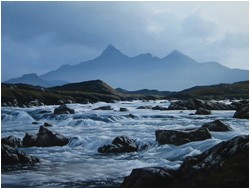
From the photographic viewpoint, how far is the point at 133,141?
31844 mm

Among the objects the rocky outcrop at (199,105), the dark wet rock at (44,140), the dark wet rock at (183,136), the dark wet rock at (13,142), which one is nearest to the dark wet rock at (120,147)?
the dark wet rock at (183,136)

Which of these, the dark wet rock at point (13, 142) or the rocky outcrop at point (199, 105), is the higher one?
the rocky outcrop at point (199, 105)

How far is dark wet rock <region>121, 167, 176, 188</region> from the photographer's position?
17234mm

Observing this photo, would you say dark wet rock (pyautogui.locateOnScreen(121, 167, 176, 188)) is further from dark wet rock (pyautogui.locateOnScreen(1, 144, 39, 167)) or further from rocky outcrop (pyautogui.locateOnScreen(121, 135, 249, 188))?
dark wet rock (pyautogui.locateOnScreen(1, 144, 39, 167))

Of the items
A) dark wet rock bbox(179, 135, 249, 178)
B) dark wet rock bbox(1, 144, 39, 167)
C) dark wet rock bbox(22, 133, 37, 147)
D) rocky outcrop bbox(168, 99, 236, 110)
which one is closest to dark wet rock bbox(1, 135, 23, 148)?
dark wet rock bbox(22, 133, 37, 147)

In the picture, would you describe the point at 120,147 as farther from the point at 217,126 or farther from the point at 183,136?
the point at 217,126

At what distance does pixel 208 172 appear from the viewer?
16734 mm

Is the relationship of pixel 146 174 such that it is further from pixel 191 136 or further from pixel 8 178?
pixel 191 136

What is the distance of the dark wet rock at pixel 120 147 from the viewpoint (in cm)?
2953

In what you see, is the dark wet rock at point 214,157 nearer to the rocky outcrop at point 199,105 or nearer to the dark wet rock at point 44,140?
the dark wet rock at point 44,140

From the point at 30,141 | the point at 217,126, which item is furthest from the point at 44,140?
the point at 217,126

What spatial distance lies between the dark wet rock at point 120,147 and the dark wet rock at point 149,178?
37.2 ft

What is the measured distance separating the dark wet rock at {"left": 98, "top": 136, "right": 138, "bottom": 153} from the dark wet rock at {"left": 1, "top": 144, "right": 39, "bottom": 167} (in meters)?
5.91

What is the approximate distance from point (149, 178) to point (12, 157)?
10.9 m
